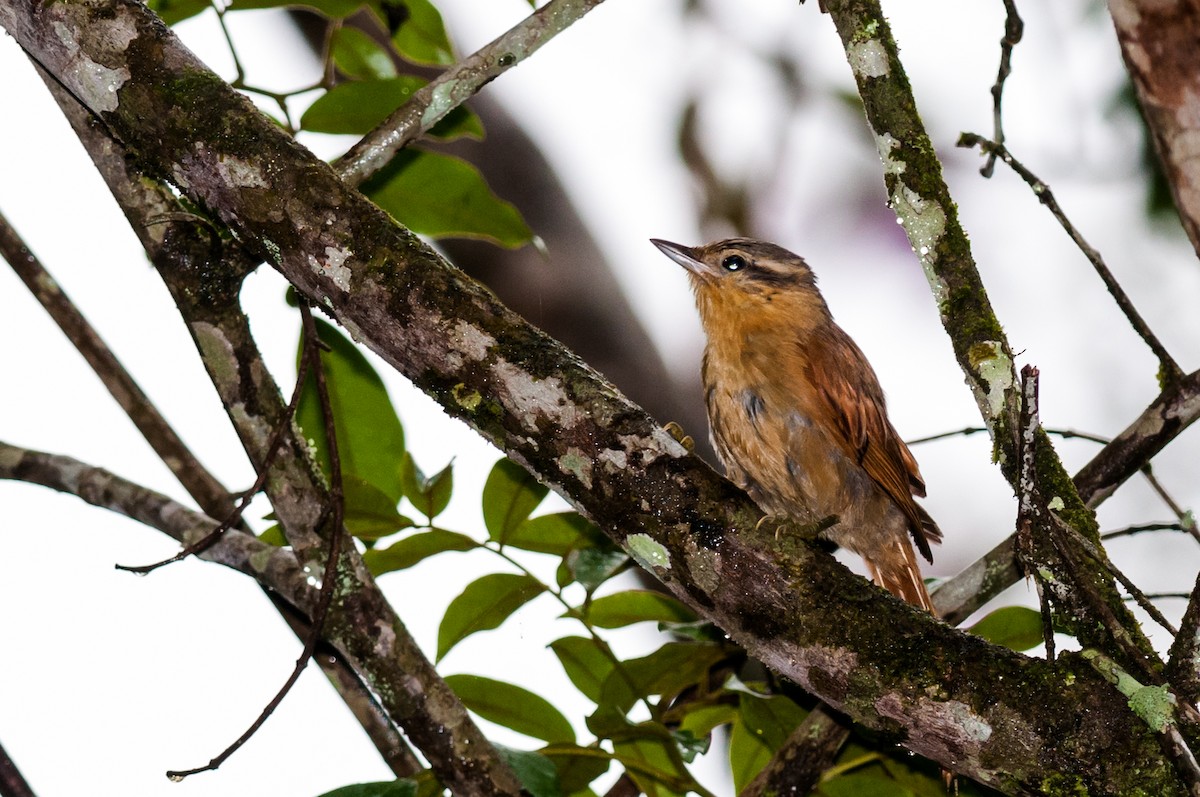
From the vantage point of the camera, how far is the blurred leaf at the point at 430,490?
2463mm

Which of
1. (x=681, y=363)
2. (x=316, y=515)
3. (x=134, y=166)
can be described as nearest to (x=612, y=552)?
(x=316, y=515)

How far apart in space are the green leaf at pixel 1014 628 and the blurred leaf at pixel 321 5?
1.76 m

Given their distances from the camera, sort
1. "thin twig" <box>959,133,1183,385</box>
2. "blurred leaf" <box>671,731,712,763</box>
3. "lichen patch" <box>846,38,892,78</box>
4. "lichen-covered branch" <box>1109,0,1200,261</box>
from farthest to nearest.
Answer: "blurred leaf" <box>671,731,712,763</box> → "lichen patch" <box>846,38,892,78</box> → "thin twig" <box>959,133,1183,385</box> → "lichen-covered branch" <box>1109,0,1200,261</box>

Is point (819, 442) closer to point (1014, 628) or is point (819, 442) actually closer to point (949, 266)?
point (1014, 628)

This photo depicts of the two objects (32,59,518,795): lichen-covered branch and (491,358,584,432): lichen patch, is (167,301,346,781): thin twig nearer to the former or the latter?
(32,59,518,795): lichen-covered branch

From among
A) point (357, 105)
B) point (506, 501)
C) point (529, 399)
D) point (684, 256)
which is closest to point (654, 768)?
point (506, 501)

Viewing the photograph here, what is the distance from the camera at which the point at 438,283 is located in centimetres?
189

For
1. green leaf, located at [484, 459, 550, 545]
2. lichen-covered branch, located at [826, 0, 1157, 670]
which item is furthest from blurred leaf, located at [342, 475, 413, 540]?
lichen-covered branch, located at [826, 0, 1157, 670]

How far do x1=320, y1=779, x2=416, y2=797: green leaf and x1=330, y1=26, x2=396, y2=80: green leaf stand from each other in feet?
5.21

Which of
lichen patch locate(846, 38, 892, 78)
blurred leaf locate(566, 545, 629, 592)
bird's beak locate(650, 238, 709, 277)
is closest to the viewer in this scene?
lichen patch locate(846, 38, 892, 78)

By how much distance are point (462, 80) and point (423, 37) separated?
497 millimetres

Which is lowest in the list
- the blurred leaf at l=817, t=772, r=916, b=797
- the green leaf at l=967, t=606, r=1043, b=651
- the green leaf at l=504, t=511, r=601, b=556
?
the blurred leaf at l=817, t=772, r=916, b=797

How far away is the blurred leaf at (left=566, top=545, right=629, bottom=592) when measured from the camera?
8.11 ft

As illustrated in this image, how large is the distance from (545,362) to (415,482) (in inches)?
27.6
